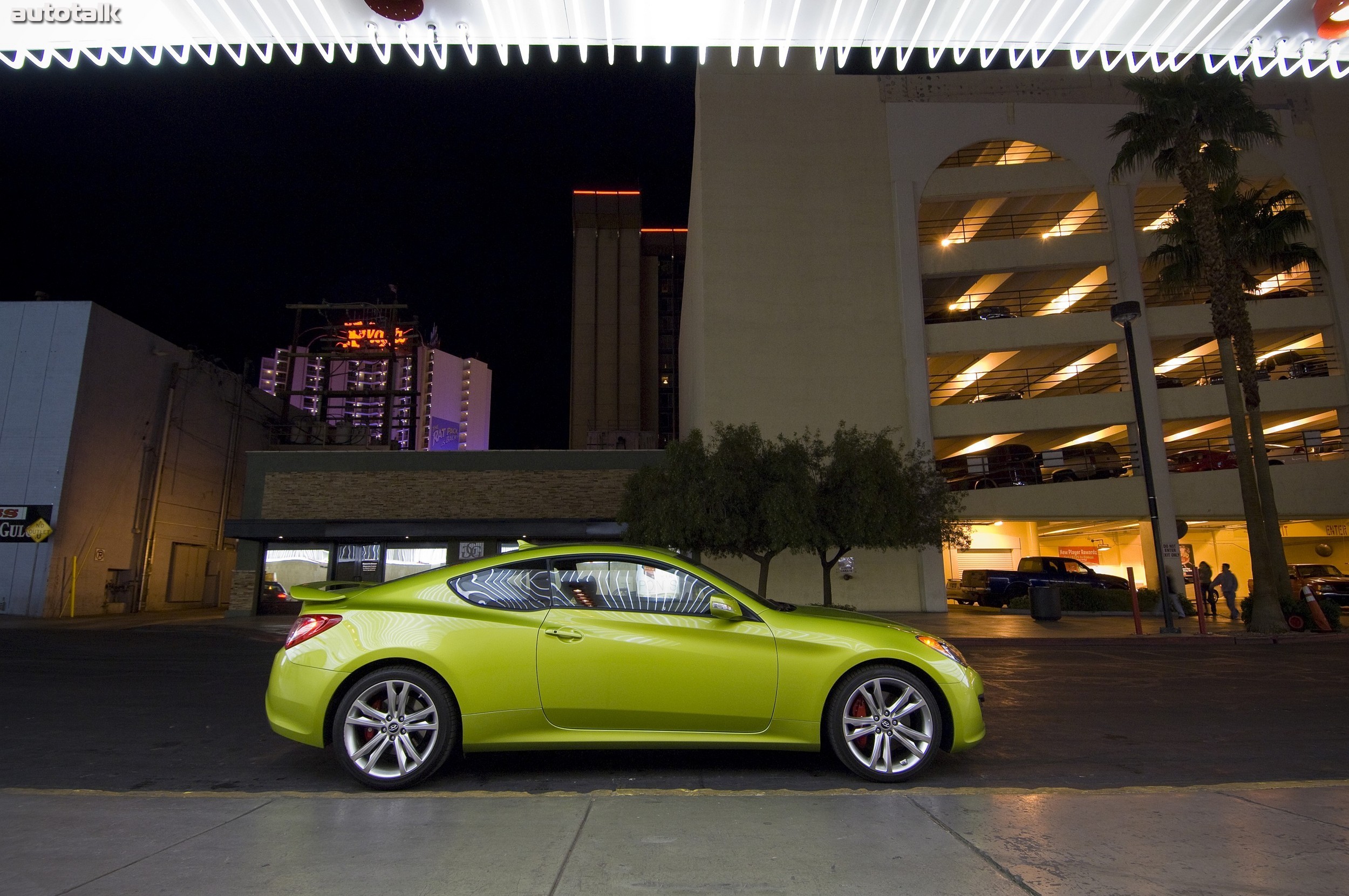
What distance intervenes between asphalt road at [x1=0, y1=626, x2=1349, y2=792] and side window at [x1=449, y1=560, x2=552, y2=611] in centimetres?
103

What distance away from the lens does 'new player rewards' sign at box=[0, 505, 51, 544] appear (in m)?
24.7

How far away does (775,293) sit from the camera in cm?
2773

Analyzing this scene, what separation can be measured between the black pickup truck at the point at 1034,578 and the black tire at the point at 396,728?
22913mm

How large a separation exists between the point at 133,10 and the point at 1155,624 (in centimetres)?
2385

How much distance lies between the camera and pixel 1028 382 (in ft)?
103

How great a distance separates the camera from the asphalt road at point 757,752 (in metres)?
4.58

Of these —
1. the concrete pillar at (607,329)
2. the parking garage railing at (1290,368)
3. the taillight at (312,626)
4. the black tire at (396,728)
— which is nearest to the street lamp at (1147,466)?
the parking garage railing at (1290,368)

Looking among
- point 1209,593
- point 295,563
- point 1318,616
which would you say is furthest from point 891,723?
point 295,563

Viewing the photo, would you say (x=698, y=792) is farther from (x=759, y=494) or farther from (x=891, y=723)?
(x=759, y=494)

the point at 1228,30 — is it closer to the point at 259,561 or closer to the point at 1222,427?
the point at 259,561

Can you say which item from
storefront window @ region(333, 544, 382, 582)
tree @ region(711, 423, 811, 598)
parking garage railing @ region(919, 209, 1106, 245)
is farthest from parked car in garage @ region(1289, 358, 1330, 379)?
storefront window @ region(333, 544, 382, 582)

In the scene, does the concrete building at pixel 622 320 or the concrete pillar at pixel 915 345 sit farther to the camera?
the concrete building at pixel 622 320

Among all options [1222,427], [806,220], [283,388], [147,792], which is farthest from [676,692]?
[283,388]

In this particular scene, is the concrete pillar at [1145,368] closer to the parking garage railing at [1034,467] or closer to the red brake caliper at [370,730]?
the parking garage railing at [1034,467]
